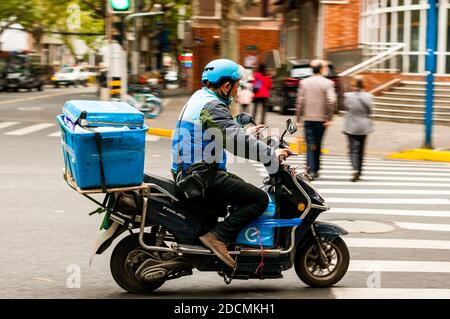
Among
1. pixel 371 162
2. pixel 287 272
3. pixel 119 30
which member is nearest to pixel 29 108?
pixel 119 30

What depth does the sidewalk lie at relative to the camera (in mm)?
18344

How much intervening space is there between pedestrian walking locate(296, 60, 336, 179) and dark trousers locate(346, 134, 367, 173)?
0.60 meters

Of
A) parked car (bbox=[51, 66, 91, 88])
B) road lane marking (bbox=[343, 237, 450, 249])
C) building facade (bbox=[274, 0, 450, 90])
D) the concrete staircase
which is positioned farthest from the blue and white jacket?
parked car (bbox=[51, 66, 91, 88])

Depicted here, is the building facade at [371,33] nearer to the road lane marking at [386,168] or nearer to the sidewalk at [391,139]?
the sidewalk at [391,139]

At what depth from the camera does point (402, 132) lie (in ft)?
72.9

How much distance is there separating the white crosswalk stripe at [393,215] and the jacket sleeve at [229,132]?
4.29 feet

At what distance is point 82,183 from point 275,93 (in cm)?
2333

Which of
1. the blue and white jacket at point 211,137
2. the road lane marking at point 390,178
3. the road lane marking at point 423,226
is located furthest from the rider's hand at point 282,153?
the road lane marking at point 390,178

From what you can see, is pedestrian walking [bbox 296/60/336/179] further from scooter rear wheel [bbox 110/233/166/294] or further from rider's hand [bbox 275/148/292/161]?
scooter rear wheel [bbox 110/233/166/294]

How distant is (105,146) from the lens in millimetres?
5945

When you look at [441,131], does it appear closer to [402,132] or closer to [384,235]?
[402,132]

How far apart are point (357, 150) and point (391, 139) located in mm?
7627

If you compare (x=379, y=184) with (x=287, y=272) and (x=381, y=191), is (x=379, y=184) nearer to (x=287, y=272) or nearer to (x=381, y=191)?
(x=381, y=191)
